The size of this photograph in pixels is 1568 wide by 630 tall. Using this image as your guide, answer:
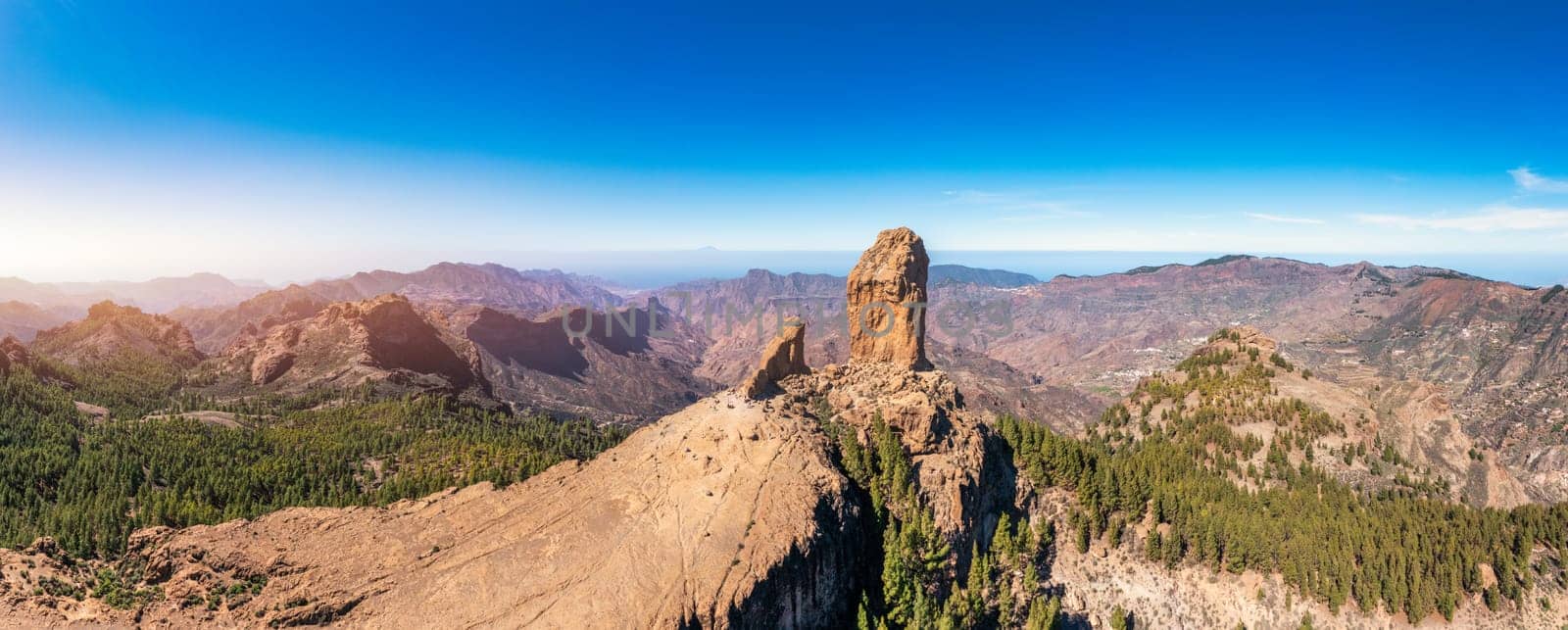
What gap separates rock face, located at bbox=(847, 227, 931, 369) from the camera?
73500 mm

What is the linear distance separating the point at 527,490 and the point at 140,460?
6766 centimetres

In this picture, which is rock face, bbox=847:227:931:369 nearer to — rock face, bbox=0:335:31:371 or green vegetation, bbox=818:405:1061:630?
green vegetation, bbox=818:405:1061:630

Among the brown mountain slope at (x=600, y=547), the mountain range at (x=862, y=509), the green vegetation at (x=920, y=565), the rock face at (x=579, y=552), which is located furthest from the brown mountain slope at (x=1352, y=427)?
the rock face at (x=579, y=552)

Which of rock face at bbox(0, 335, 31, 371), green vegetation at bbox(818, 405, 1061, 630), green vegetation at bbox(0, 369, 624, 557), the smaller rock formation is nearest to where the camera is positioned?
green vegetation at bbox(818, 405, 1061, 630)

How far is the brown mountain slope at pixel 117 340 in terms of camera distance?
16012cm

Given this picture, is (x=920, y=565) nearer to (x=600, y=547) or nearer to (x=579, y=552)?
(x=600, y=547)

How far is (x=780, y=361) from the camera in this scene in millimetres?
66312

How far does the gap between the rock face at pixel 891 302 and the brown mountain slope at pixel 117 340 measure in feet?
611

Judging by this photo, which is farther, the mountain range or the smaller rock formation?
the smaller rock formation

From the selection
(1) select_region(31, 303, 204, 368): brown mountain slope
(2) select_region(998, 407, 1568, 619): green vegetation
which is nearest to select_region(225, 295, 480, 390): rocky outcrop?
(1) select_region(31, 303, 204, 368): brown mountain slope

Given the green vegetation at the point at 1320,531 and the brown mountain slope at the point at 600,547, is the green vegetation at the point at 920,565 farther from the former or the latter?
the green vegetation at the point at 1320,531

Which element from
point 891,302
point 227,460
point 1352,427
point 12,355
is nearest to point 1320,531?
point 1352,427

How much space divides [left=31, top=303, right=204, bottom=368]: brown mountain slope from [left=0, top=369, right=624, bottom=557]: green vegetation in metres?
47.8

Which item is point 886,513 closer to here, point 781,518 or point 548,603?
point 781,518
